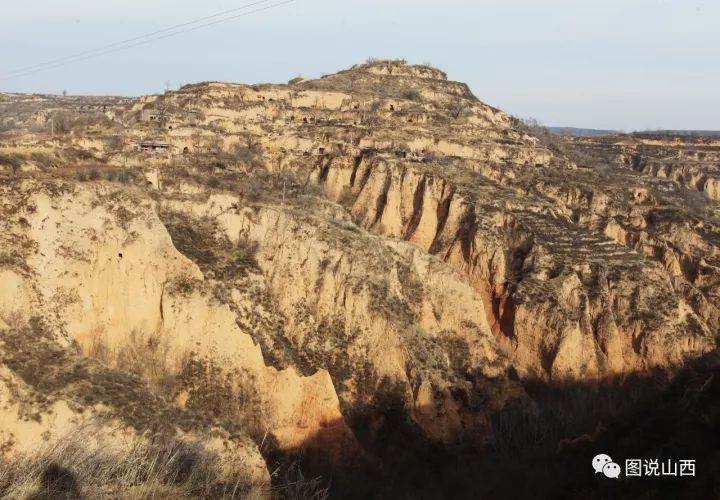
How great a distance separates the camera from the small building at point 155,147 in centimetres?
3778

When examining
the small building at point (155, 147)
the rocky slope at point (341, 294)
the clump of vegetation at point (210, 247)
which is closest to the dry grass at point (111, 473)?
the rocky slope at point (341, 294)

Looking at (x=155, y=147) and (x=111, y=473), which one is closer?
(x=111, y=473)

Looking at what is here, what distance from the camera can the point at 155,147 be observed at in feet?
128

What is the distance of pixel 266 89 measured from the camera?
67812 mm

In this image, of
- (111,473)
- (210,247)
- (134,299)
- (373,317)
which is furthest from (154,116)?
(111,473)

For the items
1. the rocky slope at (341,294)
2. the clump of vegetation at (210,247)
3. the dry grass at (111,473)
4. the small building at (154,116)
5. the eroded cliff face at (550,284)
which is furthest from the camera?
the small building at (154,116)

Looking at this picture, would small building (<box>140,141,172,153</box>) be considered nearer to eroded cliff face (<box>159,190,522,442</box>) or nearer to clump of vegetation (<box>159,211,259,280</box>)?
eroded cliff face (<box>159,190,522,442</box>)

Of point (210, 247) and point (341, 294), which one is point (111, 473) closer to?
point (210, 247)

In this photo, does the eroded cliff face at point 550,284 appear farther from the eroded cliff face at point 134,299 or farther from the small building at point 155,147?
the small building at point 155,147

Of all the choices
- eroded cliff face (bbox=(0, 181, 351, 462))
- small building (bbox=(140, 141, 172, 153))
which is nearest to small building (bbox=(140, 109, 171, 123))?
small building (bbox=(140, 141, 172, 153))

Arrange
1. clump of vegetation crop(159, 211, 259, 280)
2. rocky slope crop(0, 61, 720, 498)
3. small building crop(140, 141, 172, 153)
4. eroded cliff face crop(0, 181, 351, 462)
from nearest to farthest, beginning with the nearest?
eroded cliff face crop(0, 181, 351, 462) → rocky slope crop(0, 61, 720, 498) → clump of vegetation crop(159, 211, 259, 280) → small building crop(140, 141, 172, 153)

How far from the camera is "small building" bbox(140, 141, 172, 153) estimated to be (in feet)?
124

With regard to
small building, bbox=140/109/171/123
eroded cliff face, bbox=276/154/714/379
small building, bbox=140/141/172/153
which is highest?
small building, bbox=140/109/171/123

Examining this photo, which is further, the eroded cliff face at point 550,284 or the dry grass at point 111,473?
the eroded cliff face at point 550,284
